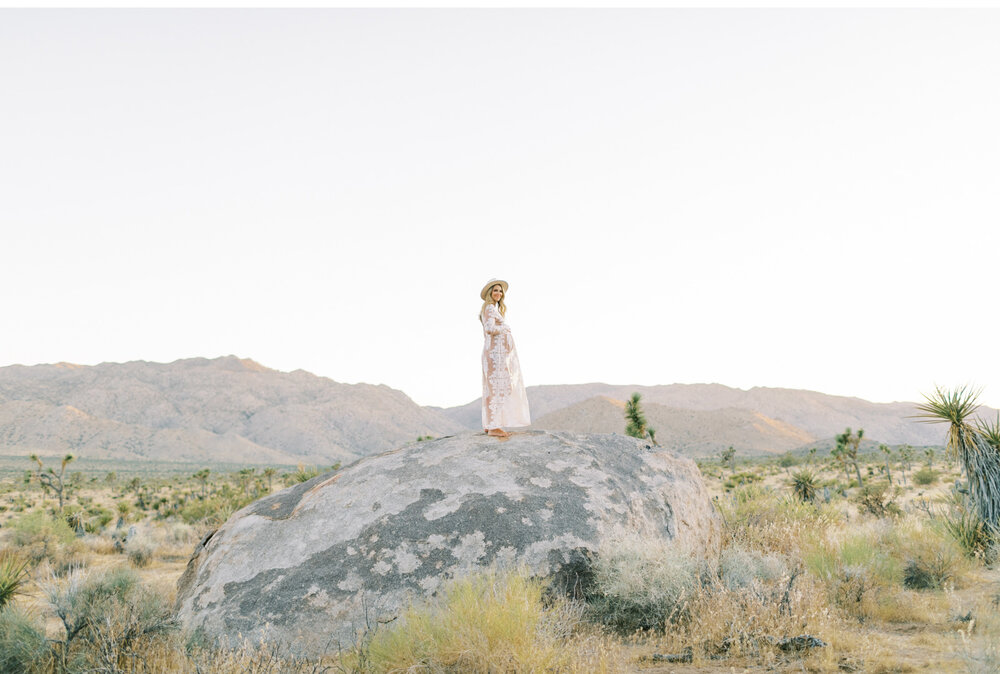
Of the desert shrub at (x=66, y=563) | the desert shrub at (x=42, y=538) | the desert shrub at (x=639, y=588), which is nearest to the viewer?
the desert shrub at (x=639, y=588)

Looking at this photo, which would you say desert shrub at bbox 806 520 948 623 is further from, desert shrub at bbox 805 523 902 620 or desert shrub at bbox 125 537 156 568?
desert shrub at bbox 125 537 156 568

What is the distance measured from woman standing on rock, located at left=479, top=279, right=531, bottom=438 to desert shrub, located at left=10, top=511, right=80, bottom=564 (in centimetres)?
1228

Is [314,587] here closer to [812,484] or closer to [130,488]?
[812,484]

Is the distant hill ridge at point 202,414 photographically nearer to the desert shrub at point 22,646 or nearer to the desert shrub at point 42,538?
the desert shrub at point 42,538

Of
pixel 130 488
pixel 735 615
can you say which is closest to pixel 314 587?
pixel 735 615

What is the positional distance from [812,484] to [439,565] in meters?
19.1

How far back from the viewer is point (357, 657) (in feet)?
17.9

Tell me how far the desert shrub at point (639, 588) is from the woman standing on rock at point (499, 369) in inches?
136

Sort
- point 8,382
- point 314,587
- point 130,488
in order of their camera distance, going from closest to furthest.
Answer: point 314,587
point 130,488
point 8,382

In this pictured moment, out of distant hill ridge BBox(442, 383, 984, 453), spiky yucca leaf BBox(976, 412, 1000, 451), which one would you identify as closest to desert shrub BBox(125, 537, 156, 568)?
spiky yucca leaf BBox(976, 412, 1000, 451)

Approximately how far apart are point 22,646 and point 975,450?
43.7ft

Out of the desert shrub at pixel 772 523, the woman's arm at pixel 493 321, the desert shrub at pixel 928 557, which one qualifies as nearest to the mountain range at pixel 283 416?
the desert shrub at pixel 772 523

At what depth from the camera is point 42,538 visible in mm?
16875

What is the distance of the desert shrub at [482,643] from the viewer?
496 cm
